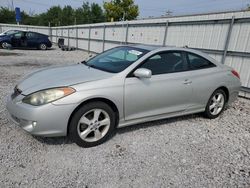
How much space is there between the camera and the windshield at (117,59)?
139 inches

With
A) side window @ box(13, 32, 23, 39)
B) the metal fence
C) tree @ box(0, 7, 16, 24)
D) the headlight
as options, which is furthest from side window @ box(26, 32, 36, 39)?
tree @ box(0, 7, 16, 24)

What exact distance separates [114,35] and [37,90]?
11.8 m

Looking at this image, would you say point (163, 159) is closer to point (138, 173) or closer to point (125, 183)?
point (138, 173)

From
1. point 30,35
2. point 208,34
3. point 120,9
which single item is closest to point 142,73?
point 208,34

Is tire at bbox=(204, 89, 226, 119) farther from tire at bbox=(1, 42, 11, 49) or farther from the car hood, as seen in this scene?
tire at bbox=(1, 42, 11, 49)

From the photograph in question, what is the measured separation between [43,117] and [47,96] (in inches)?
11.0

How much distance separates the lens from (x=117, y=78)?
321cm

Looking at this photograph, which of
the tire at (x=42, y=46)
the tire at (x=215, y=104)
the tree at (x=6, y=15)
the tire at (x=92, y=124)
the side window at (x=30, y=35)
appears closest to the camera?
the tire at (x=92, y=124)

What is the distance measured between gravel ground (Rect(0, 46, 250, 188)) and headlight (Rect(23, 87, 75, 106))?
0.69 metres

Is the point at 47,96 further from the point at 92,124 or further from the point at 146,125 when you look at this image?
the point at 146,125

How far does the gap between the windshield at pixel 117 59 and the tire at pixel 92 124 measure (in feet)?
2.26

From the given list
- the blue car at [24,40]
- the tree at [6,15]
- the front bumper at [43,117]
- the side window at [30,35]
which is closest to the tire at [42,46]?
the blue car at [24,40]

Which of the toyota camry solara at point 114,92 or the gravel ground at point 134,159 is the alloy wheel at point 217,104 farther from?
the gravel ground at point 134,159

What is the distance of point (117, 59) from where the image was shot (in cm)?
387
